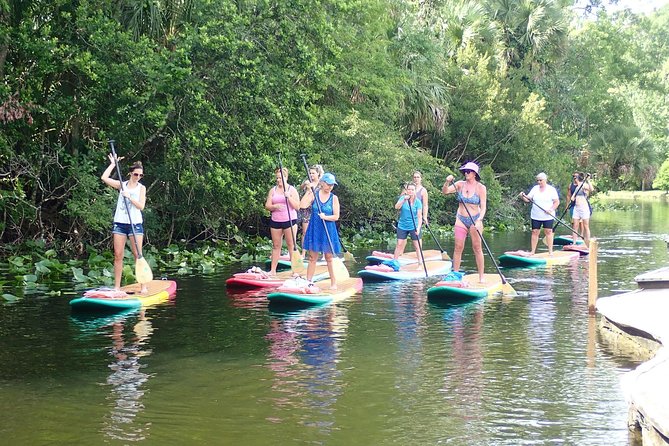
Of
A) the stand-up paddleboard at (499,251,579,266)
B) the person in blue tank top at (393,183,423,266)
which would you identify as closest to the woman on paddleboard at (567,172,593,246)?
the stand-up paddleboard at (499,251,579,266)

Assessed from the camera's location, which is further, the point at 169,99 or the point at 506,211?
the point at 506,211

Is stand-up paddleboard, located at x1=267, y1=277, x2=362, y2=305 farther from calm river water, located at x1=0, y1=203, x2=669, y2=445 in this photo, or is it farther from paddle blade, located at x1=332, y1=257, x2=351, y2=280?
paddle blade, located at x1=332, y1=257, x2=351, y2=280

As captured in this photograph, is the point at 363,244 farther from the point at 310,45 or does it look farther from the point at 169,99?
the point at 169,99

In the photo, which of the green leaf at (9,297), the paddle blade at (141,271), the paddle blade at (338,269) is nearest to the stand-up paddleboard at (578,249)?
the paddle blade at (338,269)

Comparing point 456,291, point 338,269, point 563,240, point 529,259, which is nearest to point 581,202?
point 563,240

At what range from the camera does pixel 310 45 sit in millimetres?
19344

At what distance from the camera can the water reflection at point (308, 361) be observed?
23.0 ft

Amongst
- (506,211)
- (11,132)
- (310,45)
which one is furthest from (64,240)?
(506,211)

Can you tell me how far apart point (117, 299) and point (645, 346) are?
6318mm

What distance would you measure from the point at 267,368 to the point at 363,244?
15.9 metres

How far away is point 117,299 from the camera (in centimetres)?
1177

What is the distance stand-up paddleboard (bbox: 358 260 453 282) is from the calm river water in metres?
2.32

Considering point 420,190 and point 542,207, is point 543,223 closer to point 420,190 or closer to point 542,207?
point 542,207

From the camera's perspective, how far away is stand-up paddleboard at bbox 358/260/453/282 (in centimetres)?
1551
